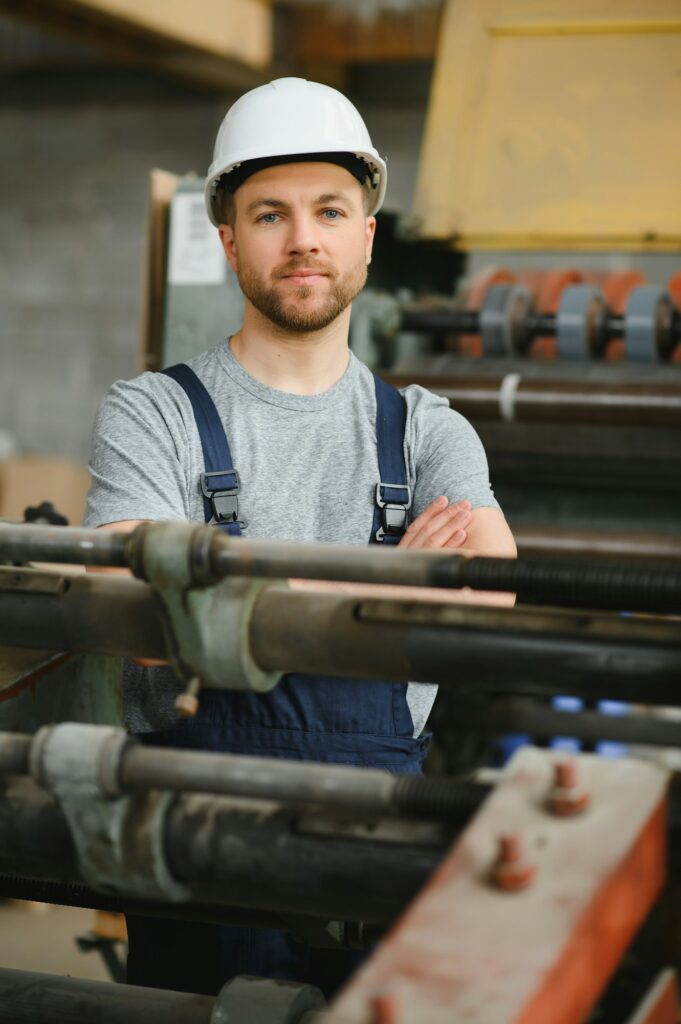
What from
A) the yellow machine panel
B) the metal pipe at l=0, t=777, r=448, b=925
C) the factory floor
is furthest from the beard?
the factory floor

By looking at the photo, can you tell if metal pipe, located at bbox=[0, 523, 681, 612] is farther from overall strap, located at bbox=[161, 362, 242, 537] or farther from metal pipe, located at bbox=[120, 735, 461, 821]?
overall strap, located at bbox=[161, 362, 242, 537]

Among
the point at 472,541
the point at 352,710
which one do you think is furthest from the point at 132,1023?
the point at 472,541

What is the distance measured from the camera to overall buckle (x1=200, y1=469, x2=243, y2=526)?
1544mm

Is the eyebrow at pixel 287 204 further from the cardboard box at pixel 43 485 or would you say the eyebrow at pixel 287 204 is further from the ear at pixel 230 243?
the cardboard box at pixel 43 485

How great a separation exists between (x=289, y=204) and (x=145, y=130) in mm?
4434

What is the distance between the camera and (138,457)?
5.08 feet

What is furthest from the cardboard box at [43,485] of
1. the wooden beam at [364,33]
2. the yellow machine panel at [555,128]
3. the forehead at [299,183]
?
the forehead at [299,183]

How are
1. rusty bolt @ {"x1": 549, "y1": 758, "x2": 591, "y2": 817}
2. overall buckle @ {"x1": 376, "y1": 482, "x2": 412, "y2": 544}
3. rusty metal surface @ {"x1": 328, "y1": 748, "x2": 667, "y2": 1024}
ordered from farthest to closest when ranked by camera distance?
1. overall buckle @ {"x1": 376, "y1": 482, "x2": 412, "y2": 544}
2. rusty bolt @ {"x1": 549, "y1": 758, "x2": 591, "y2": 817}
3. rusty metal surface @ {"x1": 328, "y1": 748, "x2": 667, "y2": 1024}

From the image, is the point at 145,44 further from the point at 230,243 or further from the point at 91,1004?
the point at 91,1004

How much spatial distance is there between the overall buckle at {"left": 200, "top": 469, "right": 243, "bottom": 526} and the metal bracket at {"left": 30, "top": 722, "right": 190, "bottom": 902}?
0.65 metres

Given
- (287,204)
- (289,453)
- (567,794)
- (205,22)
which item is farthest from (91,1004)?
(205,22)

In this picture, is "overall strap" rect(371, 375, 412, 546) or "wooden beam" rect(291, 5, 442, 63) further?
"wooden beam" rect(291, 5, 442, 63)

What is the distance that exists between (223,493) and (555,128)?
1.91 metres

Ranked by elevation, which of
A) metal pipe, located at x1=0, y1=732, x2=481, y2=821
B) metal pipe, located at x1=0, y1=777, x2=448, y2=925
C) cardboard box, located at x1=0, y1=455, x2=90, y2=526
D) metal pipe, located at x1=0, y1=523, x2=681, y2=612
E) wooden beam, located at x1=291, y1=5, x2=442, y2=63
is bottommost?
cardboard box, located at x1=0, y1=455, x2=90, y2=526
